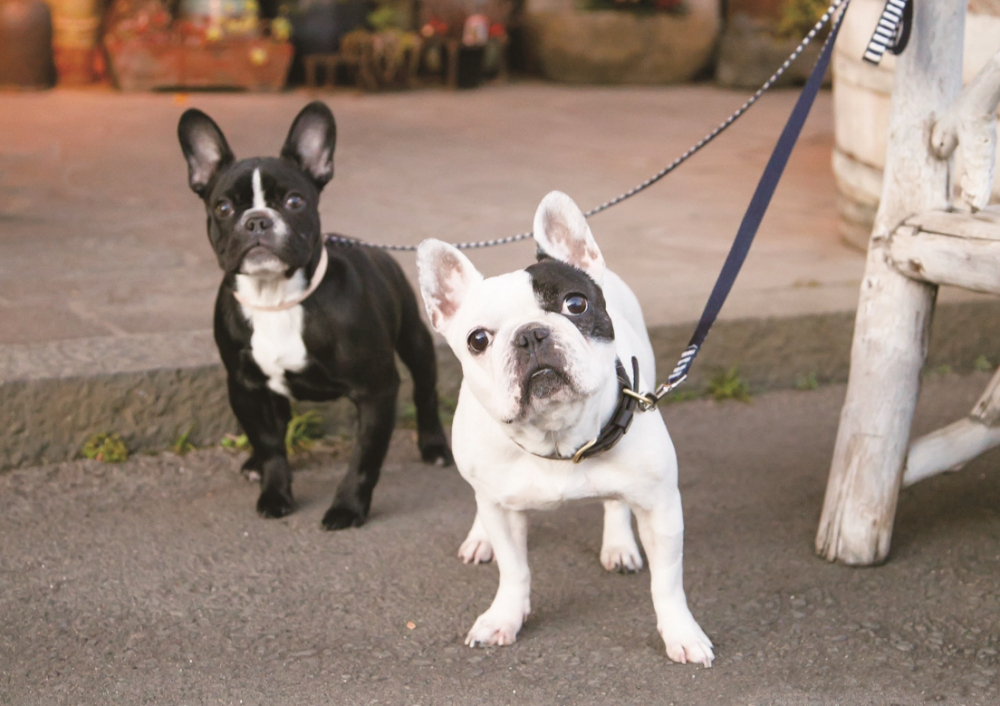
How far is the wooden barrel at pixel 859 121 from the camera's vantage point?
4570 millimetres

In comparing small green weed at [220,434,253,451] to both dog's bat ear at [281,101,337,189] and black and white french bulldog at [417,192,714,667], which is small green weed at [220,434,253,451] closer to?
dog's bat ear at [281,101,337,189]

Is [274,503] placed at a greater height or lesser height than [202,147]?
lesser

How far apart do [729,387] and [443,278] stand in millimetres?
2055

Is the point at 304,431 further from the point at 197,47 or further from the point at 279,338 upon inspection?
the point at 197,47

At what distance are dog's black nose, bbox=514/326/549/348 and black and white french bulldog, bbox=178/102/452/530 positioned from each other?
37.4 inches

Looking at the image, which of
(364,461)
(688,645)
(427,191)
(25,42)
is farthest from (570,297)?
(25,42)

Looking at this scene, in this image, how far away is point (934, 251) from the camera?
2.67 meters

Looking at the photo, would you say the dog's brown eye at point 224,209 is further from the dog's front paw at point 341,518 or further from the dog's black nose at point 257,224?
the dog's front paw at point 341,518

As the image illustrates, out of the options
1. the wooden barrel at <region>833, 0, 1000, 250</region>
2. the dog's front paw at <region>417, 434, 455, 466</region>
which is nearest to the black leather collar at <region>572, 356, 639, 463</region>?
the dog's front paw at <region>417, 434, 455, 466</region>

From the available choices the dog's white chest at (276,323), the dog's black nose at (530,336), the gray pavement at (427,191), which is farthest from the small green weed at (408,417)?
the dog's black nose at (530,336)

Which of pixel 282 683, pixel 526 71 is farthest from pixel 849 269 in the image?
pixel 526 71

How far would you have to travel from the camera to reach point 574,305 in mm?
2113

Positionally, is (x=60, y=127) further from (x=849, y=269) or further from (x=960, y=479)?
(x=960, y=479)

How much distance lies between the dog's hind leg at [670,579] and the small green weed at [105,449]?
1790 mm
